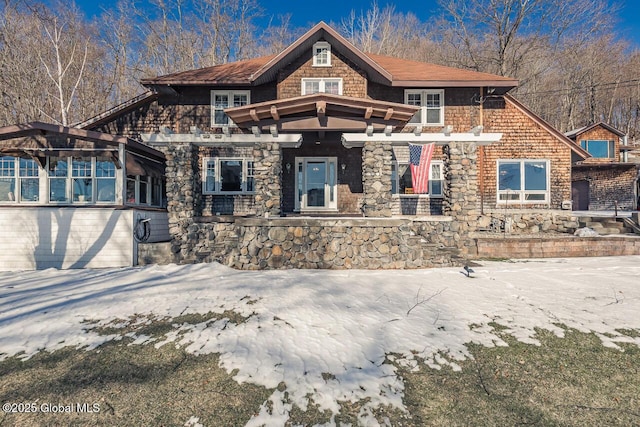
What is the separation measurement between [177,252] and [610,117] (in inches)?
1742

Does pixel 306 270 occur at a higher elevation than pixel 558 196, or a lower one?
lower

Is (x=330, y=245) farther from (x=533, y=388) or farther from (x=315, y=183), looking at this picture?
(x=315, y=183)

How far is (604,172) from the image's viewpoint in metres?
20.7

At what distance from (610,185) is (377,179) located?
75.0 ft

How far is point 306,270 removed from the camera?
7.30m

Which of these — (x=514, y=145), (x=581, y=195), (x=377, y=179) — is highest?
(x=514, y=145)

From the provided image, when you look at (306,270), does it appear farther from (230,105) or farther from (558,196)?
(558,196)

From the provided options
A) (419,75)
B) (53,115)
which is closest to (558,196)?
(419,75)

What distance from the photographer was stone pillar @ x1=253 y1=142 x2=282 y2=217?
27.4 feet

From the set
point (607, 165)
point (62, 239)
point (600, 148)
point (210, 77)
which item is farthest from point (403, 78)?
point (600, 148)

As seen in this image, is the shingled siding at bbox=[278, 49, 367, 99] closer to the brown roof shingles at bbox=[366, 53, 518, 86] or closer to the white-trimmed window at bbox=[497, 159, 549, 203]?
the brown roof shingles at bbox=[366, 53, 518, 86]

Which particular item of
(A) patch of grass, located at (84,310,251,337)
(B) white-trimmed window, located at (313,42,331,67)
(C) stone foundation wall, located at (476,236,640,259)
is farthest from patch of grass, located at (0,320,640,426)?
(B) white-trimmed window, located at (313,42,331,67)

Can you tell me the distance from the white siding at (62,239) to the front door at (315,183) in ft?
21.2

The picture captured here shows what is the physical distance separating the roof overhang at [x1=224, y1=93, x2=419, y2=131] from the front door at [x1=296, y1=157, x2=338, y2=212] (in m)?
3.61
